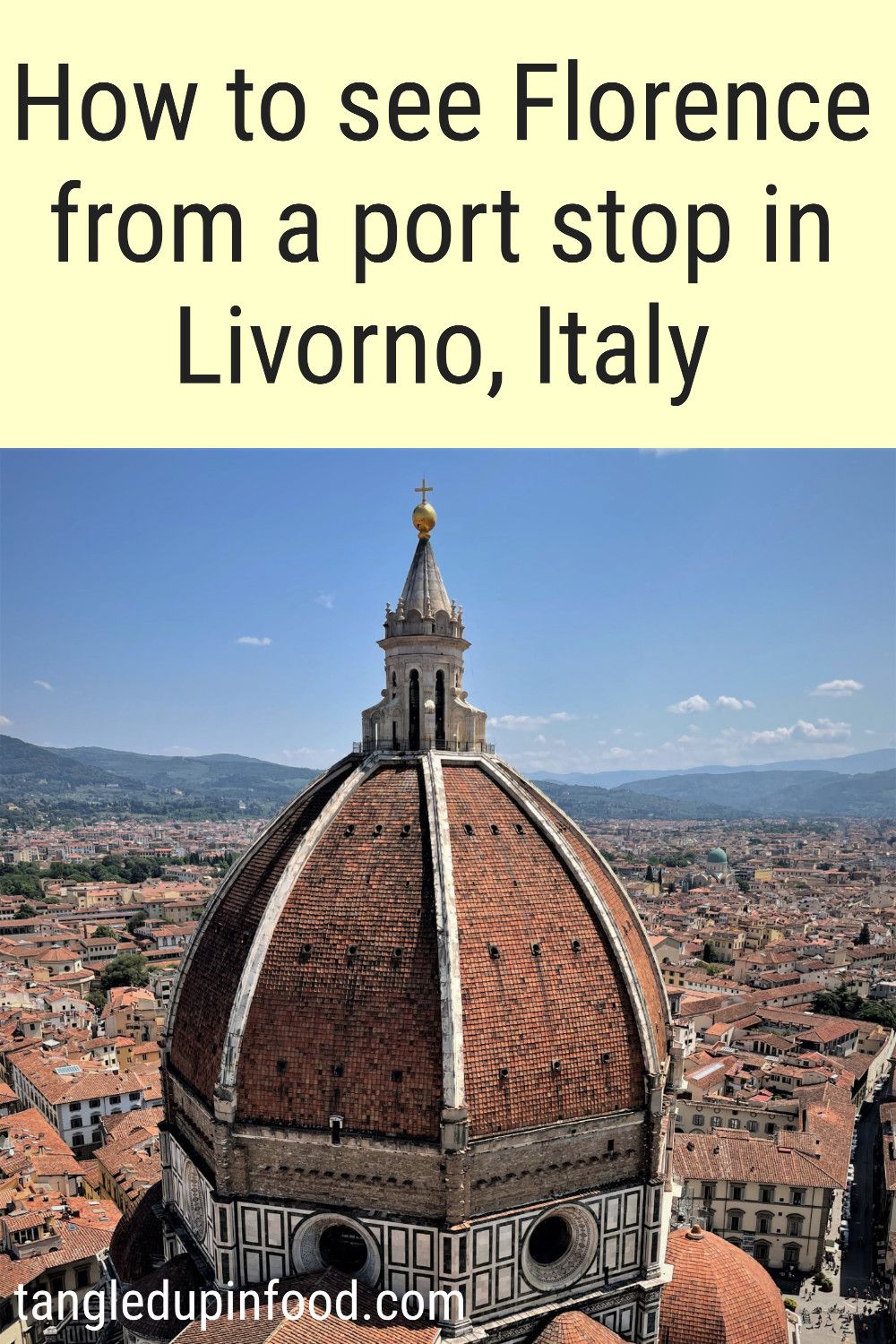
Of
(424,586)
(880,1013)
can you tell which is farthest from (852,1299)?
(880,1013)

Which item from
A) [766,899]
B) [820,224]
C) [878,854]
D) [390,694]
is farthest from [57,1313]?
[878,854]

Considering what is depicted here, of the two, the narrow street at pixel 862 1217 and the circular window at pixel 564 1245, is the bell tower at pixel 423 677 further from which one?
the narrow street at pixel 862 1217

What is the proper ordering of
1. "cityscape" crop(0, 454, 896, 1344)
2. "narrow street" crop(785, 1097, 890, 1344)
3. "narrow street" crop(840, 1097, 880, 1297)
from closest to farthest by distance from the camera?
"cityscape" crop(0, 454, 896, 1344) → "narrow street" crop(785, 1097, 890, 1344) → "narrow street" crop(840, 1097, 880, 1297)

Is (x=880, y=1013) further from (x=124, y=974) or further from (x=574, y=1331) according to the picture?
(x=574, y=1331)

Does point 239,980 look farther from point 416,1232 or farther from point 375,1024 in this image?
point 416,1232

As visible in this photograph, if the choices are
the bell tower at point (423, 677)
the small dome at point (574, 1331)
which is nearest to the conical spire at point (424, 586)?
the bell tower at point (423, 677)

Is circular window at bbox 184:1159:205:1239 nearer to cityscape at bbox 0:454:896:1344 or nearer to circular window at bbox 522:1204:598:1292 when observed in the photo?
cityscape at bbox 0:454:896:1344

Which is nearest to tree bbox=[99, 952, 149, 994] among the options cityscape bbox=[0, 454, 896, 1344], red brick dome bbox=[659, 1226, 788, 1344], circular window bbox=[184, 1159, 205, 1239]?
cityscape bbox=[0, 454, 896, 1344]
